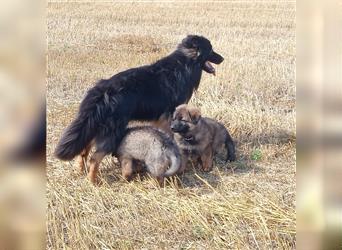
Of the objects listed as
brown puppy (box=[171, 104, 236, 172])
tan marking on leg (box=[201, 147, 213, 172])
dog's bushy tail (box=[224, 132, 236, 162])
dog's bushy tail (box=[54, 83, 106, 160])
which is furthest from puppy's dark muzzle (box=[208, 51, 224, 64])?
dog's bushy tail (box=[54, 83, 106, 160])

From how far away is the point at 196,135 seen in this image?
568cm

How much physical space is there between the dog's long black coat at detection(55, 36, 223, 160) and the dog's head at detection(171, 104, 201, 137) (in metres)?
Result: 0.43

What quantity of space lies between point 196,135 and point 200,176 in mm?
486

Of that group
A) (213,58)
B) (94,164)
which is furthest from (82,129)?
(213,58)

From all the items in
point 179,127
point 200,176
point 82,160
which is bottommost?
point 200,176

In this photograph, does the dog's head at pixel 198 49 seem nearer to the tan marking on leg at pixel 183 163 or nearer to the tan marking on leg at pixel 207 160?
the tan marking on leg at pixel 207 160

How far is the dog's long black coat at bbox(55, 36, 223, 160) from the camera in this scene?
5176mm

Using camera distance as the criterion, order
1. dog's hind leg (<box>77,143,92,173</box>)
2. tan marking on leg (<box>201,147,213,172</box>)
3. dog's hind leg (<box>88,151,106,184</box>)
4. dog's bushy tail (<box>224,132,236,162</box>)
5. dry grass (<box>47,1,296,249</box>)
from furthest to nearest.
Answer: dog's bushy tail (<box>224,132,236,162</box>) → tan marking on leg (<box>201,147,213,172</box>) → dog's hind leg (<box>77,143,92,173</box>) → dog's hind leg (<box>88,151,106,184</box>) → dry grass (<box>47,1,296,249</box>)

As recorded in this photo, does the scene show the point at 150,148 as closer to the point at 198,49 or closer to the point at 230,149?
the point at 230,149

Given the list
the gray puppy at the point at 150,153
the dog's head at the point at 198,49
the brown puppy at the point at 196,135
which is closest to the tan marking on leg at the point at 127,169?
the gray puppy at the point at 150,153

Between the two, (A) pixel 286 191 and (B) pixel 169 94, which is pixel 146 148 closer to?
(B) pixel 169 94

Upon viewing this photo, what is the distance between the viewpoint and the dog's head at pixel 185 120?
5.52 m

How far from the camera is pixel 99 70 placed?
10758 millimetres

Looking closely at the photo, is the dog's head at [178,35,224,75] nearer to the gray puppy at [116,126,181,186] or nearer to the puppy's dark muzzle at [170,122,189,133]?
the puppy's dark muzzle at [170,122,189,133]
